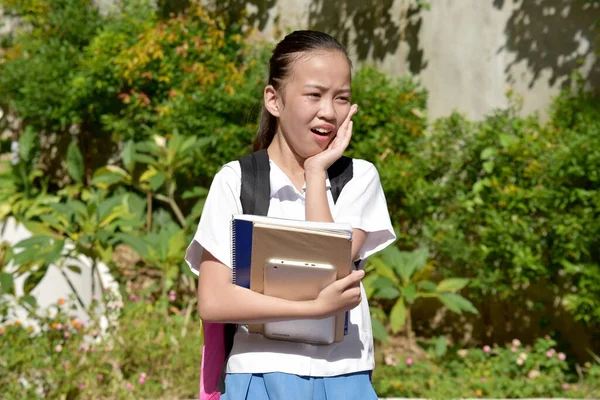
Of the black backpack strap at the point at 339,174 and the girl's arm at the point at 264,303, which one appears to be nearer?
the girl's arm at the point at 264,303

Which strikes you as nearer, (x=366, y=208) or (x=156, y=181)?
(x=366, y=208)

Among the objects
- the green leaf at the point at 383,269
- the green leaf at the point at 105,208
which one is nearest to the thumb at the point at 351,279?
the green leaf at the point at 383,269

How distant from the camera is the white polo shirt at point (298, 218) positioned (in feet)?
5.46

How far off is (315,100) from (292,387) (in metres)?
0.59

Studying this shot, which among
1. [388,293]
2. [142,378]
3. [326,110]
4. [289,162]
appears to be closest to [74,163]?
[142,378]

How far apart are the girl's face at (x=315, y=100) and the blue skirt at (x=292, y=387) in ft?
1.58

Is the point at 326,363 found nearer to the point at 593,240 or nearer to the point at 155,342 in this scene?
the point at 155,342

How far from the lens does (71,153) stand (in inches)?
233

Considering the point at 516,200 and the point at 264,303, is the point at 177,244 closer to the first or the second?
the point at 516,200

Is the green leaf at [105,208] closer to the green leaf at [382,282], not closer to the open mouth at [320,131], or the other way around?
the green leaf at [382,282]

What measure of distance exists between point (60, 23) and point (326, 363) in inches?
212

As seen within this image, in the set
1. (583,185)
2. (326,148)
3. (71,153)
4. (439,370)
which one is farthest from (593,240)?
(71,153)

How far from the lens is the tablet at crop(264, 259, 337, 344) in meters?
1.58

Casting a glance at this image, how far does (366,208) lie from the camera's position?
1.78 m
